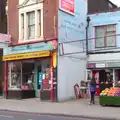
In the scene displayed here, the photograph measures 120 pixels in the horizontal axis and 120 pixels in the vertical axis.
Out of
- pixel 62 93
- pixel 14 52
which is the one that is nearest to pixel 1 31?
pixel 14 52

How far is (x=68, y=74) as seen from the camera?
992 inches

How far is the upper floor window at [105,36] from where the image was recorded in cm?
2619

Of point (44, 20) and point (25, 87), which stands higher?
point (44, 20)

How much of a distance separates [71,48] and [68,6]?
294cm

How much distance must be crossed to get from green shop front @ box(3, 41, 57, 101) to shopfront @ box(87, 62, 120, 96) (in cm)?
359

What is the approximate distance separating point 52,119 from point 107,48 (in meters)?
11.6

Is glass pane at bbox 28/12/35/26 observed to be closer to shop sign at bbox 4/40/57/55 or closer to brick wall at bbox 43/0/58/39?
brick wall at bbox 43/0/58/39

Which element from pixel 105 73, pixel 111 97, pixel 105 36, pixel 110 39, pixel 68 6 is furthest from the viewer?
pixel 105 73

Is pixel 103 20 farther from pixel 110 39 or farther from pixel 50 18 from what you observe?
pixel 50 18

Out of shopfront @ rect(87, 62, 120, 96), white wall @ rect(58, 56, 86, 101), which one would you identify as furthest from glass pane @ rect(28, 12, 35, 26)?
shopfront @ rect(87, 62, 120, 96)

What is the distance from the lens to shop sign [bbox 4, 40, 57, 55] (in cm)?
2427

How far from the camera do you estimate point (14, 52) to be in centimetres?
2678

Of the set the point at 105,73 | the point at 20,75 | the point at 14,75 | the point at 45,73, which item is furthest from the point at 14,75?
the point at 105,73

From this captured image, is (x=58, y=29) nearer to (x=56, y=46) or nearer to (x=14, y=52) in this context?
(x=56, y=46)
